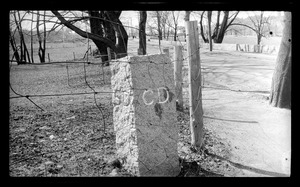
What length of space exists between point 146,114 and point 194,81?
848 mm

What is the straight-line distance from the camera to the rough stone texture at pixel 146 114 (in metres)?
2.18

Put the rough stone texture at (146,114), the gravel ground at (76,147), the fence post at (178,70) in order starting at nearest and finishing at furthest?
the rough stone texture at (146,114) < the gravel ground at (76,147) < the fence post at (178,70)

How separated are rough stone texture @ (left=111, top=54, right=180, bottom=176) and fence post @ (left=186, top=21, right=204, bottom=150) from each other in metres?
0.48

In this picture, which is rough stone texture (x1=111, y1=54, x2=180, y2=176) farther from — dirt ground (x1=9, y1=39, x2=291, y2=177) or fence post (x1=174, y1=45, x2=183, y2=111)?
fence post (x1=174, y1=45, x2=183, y2=111)

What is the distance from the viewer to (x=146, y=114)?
221 centimetres

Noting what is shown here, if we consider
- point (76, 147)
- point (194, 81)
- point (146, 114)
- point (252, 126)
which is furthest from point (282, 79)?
point (76, 147)

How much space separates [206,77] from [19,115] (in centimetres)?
539

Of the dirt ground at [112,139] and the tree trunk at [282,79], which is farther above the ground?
the tree trunk at [282,79]

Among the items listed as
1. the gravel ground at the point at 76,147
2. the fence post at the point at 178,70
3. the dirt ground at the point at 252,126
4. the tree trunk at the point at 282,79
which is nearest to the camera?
the gravel ground at the point at 76,147

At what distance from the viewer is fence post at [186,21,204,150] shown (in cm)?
274

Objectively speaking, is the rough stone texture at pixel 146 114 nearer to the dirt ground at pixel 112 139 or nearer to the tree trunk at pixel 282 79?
the dirt ground at pixel 112 139

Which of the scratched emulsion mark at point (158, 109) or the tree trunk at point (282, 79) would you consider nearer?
the scratched emulsion mark at point (158, 109)

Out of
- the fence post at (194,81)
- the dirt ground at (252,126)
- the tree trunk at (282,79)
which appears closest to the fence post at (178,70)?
the dirt ground at (252,126)

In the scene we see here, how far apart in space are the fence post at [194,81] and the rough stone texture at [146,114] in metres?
0.48
